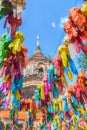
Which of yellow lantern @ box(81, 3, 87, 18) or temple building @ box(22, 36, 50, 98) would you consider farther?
temple building @ box(22, 36, 50, 98)

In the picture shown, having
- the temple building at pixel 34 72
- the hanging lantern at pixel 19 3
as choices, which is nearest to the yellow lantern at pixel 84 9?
the hanging lantern at pixel 19 3

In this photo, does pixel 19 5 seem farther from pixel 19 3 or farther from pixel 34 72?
pixel 34 72

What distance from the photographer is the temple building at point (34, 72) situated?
31750mm

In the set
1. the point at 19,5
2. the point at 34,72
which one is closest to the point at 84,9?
the point at 19,5

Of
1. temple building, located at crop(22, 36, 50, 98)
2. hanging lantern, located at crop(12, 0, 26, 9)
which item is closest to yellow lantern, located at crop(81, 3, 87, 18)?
hanging lantern, located at crop(12, 0, 26, 9)

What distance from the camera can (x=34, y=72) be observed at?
3541 centimetres

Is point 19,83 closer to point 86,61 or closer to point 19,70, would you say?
point 19,70

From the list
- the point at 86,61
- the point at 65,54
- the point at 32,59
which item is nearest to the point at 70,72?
the point at 65,54

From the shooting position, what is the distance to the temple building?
31750 mm

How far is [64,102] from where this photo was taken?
11.0m

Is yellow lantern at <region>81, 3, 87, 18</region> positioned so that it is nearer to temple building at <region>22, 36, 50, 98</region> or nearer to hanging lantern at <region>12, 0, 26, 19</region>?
hanging lantern at <region>12, 0, 26, 19</region>

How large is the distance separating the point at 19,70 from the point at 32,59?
28740mm

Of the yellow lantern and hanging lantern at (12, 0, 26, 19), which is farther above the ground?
hanging lantern at (12, 0, 26, 19)

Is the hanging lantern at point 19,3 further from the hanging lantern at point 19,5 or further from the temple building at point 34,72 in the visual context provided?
the temple building at point 34,72
